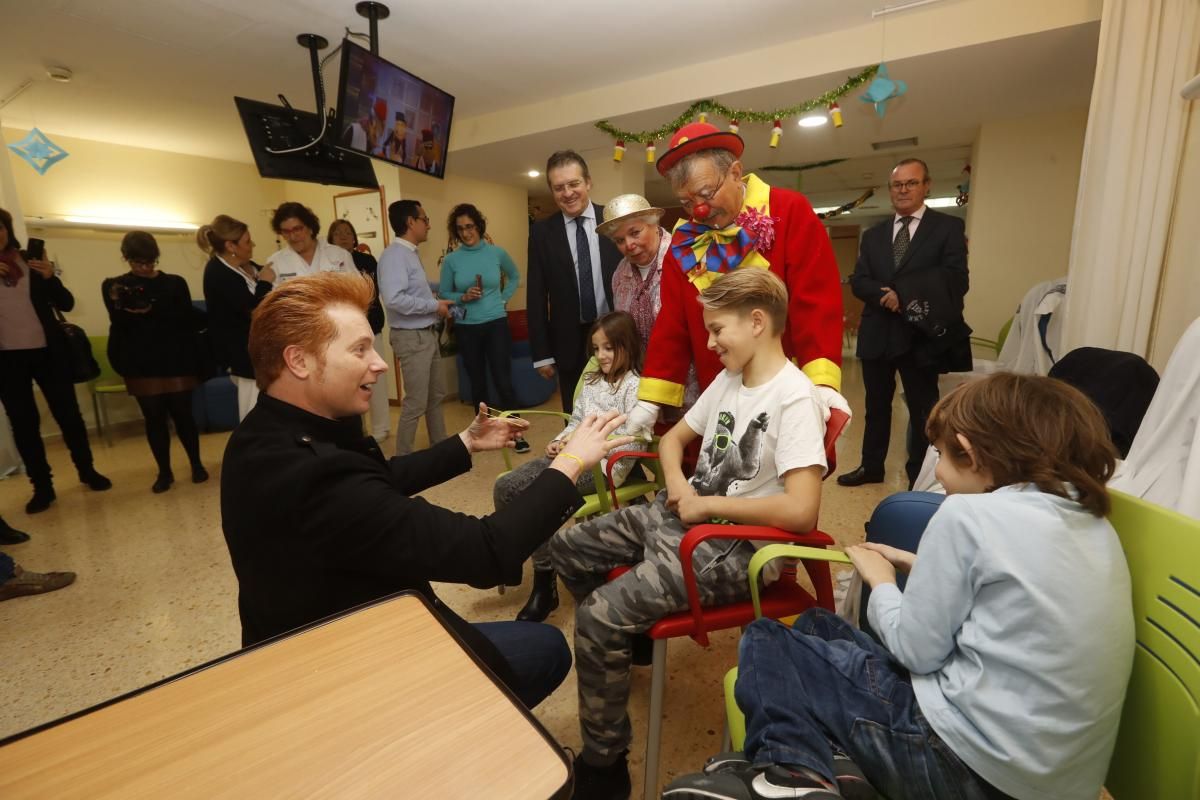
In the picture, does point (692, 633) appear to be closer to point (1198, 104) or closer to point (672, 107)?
point (1198, 104)

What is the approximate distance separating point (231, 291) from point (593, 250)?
2.06 m

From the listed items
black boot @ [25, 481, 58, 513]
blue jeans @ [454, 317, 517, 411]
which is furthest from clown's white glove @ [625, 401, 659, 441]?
black boot @ [25, 481, 58, 513]

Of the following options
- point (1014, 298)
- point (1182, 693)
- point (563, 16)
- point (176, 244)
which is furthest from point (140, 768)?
point (176, 244)

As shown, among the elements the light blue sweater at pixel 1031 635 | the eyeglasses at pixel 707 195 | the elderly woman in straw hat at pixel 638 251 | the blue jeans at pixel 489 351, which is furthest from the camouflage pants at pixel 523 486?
the blue jeans at pixel 489 351

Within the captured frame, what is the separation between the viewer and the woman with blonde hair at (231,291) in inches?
122

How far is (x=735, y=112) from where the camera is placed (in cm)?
417

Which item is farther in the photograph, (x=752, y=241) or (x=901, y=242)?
(x=901, y=242)

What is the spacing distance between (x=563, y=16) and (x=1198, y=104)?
285 cm

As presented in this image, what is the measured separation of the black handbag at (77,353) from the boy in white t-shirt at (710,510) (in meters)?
3.40

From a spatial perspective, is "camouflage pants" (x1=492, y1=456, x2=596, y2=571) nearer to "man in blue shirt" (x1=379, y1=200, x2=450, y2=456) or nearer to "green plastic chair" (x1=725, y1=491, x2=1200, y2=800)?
"green plastic chair" (x1=725, y1=491, x2=1200, y2=800)

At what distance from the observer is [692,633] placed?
121 cm

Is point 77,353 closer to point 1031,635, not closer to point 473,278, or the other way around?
point 473,278

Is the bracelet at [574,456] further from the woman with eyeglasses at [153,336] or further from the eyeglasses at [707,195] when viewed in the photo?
the woman with eyeglasses at [153,336]

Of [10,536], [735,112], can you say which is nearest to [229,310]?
[10,536]
